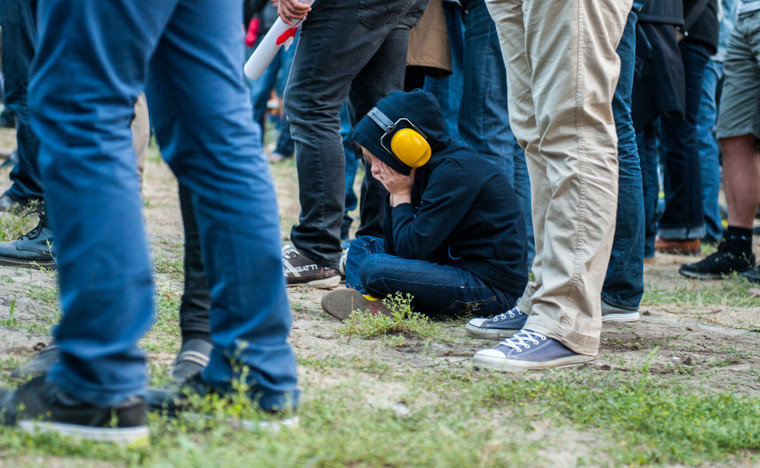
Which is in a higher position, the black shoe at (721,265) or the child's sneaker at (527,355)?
the child's sneaker at (527,355)

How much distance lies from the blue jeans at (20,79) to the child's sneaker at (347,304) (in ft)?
5.84

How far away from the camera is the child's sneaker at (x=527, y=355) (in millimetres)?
2357

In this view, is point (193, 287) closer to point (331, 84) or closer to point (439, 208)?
point (439, 208)

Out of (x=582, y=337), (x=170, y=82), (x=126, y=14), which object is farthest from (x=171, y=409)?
(x=582, y=337)

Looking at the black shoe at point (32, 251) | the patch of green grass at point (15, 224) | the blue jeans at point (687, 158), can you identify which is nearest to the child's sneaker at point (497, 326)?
the black shoe at point (32, 251)

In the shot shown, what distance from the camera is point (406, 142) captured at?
303 centimetres

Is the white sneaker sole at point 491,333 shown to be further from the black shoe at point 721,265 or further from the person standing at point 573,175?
the black shoe at point 721,265

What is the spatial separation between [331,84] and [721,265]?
8.82 feet

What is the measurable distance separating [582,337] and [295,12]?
174cm

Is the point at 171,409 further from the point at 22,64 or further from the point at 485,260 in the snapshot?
the point at 22,64

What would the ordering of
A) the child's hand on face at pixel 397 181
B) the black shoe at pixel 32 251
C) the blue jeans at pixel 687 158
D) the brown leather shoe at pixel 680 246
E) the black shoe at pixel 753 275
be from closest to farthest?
1. the child's hand on face at pixel 397 181
2. the black shoe at pixel 32 251
3. the black shoe at pixel 753 275
4. the blue jeans at pixel 687 158
5. the brown leather shoe at pixel 680 246

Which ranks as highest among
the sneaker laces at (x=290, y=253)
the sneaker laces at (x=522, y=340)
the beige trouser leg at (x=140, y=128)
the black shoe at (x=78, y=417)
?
the beige trouser leg at (x=140, y=128)

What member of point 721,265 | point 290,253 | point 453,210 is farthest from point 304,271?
point 721,265

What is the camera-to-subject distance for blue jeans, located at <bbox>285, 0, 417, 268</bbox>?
3324mm
